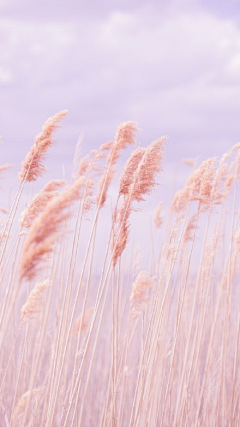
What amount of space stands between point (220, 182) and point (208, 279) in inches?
25.9

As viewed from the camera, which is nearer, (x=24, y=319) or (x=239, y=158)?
(x=24, y=319)

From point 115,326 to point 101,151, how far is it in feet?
A: 3.06

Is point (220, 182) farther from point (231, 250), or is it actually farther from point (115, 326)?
point (115, 326)

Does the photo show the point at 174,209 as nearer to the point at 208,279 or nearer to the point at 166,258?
the point at 208,279

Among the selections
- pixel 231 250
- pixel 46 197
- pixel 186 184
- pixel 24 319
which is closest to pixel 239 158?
pixel 186 184

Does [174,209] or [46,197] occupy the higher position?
[174,209]

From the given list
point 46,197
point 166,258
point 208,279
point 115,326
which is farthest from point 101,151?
point 208,279

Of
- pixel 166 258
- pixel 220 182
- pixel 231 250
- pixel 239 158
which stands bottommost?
pixel 166 258

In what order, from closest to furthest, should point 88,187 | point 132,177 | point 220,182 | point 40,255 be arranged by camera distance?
point 40,255 < point 132,177 < point 88,187 < point 220,182

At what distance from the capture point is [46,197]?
2625 mm

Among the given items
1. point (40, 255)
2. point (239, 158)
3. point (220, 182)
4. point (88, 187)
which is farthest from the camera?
point (239, 158)

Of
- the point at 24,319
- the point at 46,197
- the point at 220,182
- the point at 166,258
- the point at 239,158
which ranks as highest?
the point at 239,158

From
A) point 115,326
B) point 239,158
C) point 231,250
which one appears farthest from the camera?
point 239,158

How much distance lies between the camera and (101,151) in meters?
2.80
